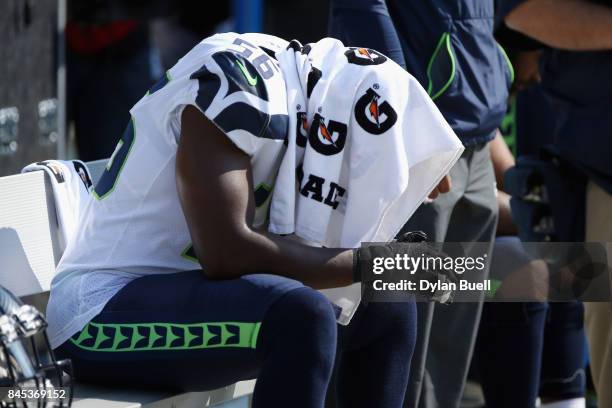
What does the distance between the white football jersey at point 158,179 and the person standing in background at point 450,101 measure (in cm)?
48

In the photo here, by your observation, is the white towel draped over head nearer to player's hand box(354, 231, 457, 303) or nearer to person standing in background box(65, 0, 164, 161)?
player's hand box(354, 231, 457, 303)

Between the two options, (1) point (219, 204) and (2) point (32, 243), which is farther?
(2) point (32, 243)

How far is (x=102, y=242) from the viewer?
2832 mm

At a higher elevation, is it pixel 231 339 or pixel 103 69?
pixel 231 339

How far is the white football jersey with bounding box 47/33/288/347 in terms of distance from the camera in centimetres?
271

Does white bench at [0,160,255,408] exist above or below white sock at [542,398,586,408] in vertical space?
above

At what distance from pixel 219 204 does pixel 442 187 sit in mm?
802

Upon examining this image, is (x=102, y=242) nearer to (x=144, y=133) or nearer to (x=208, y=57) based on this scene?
(x=144, y=133)

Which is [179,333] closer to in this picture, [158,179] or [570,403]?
[158,179]

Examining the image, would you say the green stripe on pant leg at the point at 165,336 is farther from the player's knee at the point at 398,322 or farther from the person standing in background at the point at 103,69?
the person standing in background at the point at 103,69

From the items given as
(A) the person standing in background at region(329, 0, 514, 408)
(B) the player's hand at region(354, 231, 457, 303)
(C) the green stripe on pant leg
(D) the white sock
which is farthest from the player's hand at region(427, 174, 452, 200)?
(D) the white sock

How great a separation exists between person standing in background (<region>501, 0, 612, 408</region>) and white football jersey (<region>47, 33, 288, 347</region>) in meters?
0.81

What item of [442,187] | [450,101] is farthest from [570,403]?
[450,101]
